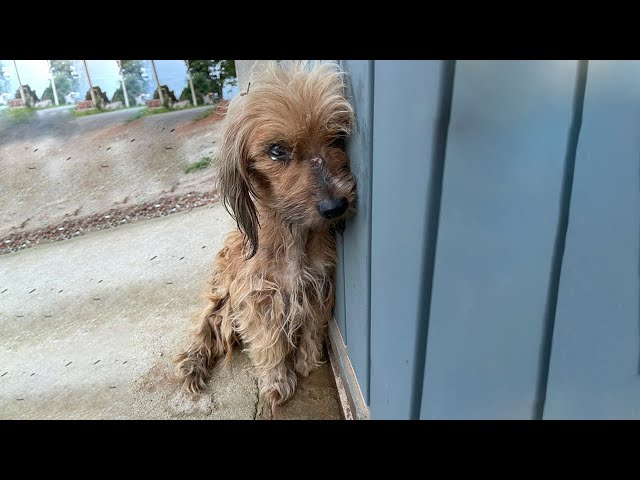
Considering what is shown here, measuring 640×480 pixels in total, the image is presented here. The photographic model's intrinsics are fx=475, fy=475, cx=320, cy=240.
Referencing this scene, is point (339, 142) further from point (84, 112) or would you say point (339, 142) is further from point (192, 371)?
point (84, 112)

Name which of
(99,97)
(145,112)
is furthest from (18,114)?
(145,112)

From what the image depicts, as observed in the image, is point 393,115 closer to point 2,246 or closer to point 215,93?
point 215,93

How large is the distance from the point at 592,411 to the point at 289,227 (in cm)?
125

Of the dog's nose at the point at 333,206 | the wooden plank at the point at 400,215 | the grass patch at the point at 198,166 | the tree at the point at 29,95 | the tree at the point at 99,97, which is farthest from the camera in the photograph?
the grass patch at the point at 198,166

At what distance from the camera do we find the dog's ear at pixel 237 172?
1.77 meters

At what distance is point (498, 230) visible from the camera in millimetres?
884

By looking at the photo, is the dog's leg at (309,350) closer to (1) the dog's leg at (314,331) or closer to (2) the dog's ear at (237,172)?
(1) the dog's leg at (314,331)

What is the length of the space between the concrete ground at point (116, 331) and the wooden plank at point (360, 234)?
1.77ft

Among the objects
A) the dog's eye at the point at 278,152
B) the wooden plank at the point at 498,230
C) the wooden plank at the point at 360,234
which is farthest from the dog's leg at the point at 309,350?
the wooden plank at the point at 498,230

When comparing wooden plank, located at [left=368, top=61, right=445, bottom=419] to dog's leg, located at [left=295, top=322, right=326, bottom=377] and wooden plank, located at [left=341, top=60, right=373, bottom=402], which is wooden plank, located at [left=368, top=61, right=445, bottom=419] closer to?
wooden plank, located at [left=341, top=60, right=373, bottom=402]

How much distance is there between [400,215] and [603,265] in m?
0.46

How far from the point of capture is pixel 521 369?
96 centimetres

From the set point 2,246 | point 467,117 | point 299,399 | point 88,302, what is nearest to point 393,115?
point 467,117

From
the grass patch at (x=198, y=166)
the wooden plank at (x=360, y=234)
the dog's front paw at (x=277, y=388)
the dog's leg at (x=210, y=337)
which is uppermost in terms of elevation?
the wooden plank at (x=360, y=234)
